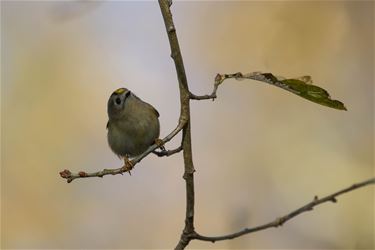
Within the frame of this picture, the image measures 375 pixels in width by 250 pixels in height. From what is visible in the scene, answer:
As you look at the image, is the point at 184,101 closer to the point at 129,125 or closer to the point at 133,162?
the point at 133,162

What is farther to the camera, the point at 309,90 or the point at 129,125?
the point at 129,125

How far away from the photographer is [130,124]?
115 cm

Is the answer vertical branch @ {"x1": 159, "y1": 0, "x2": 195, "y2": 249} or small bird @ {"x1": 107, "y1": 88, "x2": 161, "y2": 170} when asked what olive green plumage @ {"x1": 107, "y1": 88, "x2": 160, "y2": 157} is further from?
vertical branch @ {"x1": 159, "y1": 0, "x2": 195, "y2": 249}

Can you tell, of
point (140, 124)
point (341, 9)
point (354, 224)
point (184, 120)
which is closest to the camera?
point (184, 120)

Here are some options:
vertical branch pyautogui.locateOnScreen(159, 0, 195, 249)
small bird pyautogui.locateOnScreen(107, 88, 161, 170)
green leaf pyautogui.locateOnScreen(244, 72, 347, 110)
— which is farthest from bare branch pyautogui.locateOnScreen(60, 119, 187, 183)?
small bird pyautogui.locateOnScreen(107, 88, 161, 170)

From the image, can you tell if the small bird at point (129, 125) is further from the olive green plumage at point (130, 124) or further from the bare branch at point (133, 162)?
the bare branch at point (133, 162)

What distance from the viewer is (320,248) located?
5.05 feet

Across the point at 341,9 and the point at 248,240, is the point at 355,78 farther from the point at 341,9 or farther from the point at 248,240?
the point at 248,240

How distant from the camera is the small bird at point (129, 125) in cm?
113

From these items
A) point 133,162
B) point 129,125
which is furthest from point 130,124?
point 133,162

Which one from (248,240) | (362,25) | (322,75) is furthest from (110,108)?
(362,25)

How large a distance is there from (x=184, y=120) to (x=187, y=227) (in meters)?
0.15

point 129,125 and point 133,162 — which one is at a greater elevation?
point 129,125

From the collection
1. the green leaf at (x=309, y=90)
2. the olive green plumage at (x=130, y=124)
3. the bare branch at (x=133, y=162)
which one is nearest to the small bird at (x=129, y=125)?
the olive green plumage at (x=130, y=124)
